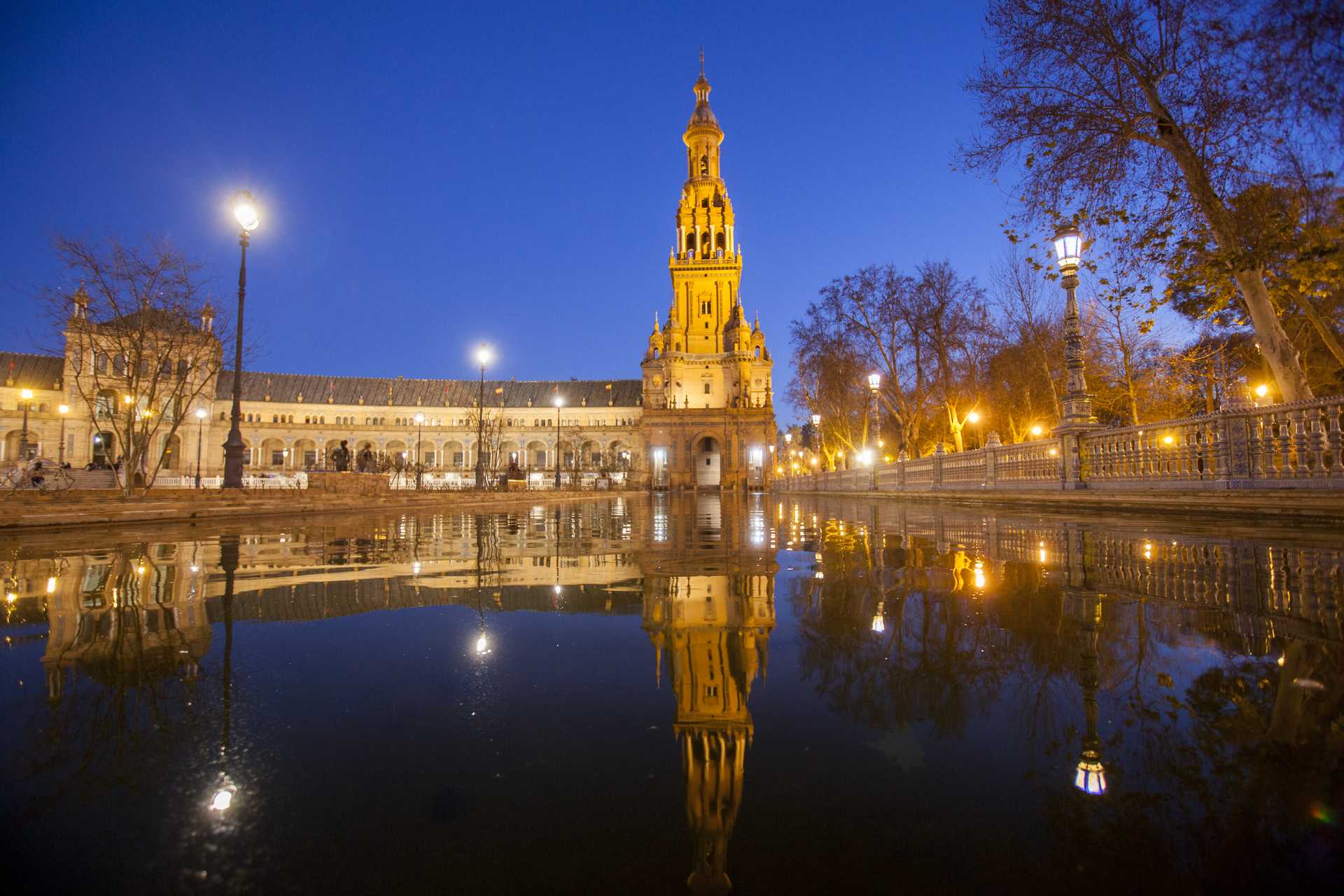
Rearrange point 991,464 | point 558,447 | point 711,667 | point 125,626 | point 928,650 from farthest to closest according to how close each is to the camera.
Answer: point 558,447
point 991,464
point 125,626
point 928,650
point 711,667

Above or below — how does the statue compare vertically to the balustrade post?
above

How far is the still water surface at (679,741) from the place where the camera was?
1129 mm

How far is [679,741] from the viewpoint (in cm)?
167

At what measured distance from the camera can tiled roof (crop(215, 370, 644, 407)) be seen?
97.8 m

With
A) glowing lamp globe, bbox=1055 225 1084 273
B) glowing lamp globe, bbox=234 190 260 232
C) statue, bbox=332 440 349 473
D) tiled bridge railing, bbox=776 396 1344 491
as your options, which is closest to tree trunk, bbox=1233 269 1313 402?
tiled bridge railing, bbox=776 396 1344 491

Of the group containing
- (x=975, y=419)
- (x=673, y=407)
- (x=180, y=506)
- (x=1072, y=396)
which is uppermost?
(x=673, y=407)

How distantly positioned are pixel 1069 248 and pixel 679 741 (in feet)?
51.0

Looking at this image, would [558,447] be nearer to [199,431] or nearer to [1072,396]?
[1072,396]

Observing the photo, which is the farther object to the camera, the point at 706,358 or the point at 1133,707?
the point at 706,358

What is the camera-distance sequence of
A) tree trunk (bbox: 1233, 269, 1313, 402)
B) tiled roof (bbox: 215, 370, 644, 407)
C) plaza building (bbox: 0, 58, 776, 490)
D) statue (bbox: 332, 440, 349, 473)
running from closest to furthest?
tree trunk (bbox: 1233, 269, 1313, 402) < statue (bbox: 332, 440, 349, 473) < plaza building (bbox: 0, 58, 776, 490) < tiled roof (bbox: 215, 370, 644, 407)

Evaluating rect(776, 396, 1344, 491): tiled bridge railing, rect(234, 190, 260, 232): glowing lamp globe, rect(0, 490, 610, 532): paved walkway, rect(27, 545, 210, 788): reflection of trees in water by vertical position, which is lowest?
rect(27, 545, 210, 788): reflection of trees in water

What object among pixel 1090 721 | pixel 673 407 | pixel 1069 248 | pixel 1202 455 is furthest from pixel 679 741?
pixel 673 407

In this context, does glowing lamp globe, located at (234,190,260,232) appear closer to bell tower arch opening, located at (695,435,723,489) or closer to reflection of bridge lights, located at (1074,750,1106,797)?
reflection of bridge lights, located at (1074,750,1106,797)

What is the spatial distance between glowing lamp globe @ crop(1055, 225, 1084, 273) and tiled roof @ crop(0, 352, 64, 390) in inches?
3684
